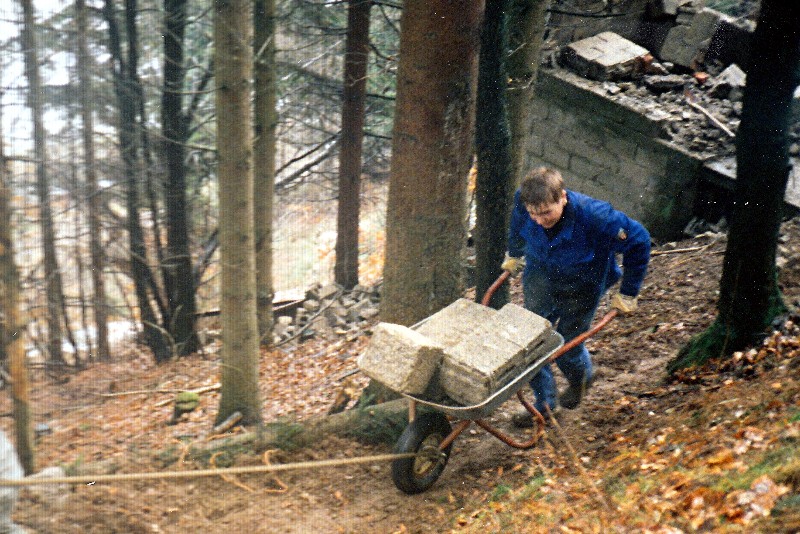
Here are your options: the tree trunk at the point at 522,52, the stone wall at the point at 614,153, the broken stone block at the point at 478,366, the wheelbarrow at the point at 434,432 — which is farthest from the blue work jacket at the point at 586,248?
the stone wall at the point at 614,153

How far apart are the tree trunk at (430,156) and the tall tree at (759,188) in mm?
1953

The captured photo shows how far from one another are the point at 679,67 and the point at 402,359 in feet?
22.9

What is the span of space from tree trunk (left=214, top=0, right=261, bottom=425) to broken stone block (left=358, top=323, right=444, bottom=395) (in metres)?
2.22

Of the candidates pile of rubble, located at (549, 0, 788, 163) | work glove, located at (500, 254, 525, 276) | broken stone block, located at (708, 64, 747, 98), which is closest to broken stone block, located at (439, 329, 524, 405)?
work glove, located at (500, 254, 525, 276)

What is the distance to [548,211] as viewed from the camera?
15.3ft

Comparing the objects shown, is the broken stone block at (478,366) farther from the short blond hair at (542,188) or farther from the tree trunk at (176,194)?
the tree trunk at (176,194)

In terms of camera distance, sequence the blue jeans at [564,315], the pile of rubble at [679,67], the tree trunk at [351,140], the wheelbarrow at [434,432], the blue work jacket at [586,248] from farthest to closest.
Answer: the tree trunk at [351,140] < the pile of rubble at [679,67] < the blue jeans at [564,315] < the blue work jacket at [586,248] < the wheelbarrow at [434,432]

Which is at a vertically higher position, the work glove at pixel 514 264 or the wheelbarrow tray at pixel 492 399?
the work glove at pixel 514 264

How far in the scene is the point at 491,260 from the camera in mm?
6469

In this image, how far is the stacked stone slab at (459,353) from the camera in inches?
168

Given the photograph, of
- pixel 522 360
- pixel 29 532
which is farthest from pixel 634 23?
pixel 29 532

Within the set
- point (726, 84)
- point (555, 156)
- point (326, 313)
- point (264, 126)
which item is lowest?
point (326, 313)

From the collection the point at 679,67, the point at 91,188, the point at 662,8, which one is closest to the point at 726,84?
the point at 679,67

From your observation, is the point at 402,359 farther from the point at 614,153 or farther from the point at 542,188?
the point at 614,153
